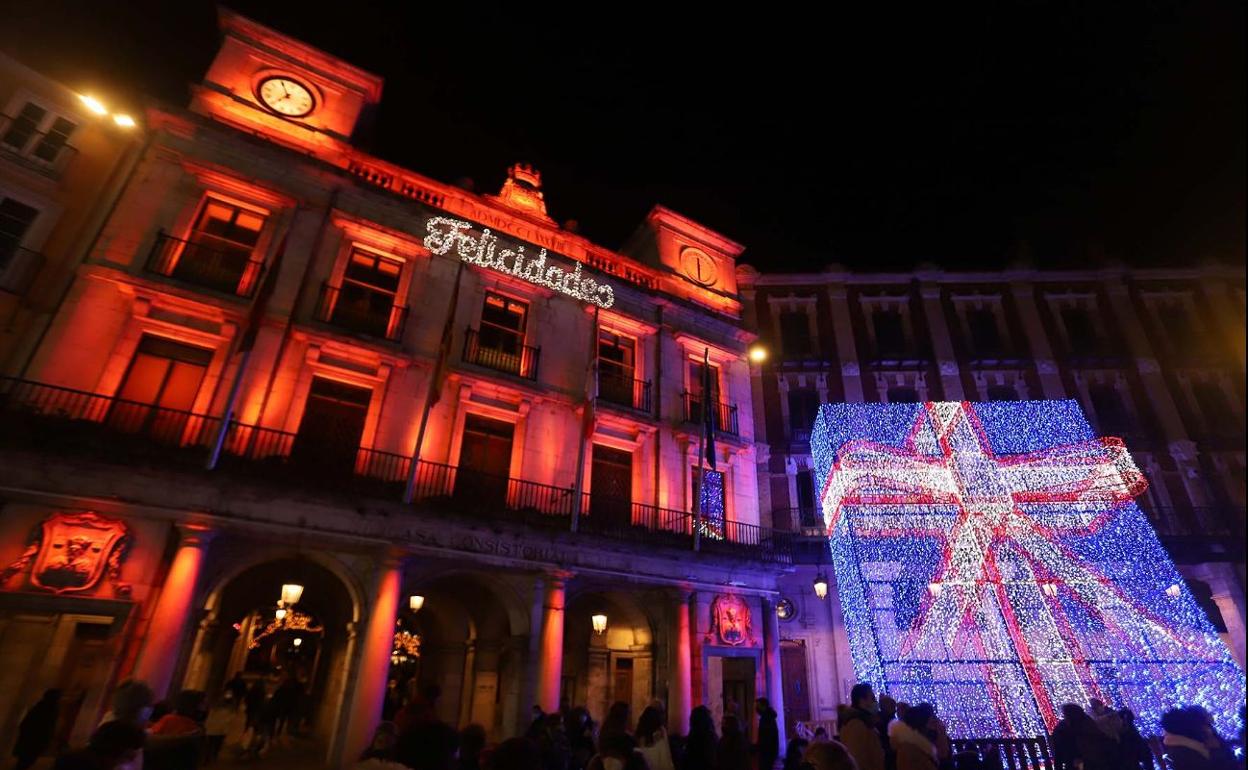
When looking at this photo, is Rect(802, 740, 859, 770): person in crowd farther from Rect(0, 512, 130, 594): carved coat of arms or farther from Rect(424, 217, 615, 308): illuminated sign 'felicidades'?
Rect(424, 217, 615, 308): illuminated sign 'felicidades'

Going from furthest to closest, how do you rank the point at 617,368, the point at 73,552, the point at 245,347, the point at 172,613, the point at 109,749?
the point at 617,368 < the point at 245,347 < the point at 172,613 < the point at 73,552 < the point at 109,749

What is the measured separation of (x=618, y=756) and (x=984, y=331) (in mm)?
24980

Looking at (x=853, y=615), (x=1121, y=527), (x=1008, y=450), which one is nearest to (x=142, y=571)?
(x=853, y=615)

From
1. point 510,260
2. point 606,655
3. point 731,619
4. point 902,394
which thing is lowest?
point 606,655

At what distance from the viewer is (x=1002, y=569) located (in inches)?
589

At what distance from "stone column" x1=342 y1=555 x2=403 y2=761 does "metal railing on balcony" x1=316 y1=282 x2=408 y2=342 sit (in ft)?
20.3

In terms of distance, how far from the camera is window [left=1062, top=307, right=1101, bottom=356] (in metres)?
23.4

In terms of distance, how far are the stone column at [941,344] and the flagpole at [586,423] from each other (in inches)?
560

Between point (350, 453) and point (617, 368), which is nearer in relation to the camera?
point (350, 453)

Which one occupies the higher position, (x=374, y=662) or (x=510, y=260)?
(x=510, y=260)

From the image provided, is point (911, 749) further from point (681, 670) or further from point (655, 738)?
point (681, 670)

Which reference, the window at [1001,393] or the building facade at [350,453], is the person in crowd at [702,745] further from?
the window at [1001,393]

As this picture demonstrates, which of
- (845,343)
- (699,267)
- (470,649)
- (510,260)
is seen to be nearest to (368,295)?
(510,260)

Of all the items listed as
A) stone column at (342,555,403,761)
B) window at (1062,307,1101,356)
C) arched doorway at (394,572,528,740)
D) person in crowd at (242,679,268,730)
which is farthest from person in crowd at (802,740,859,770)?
window at (1062,307,1101,356)
